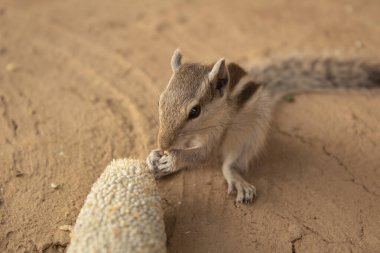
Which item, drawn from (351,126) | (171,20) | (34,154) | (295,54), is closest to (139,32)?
(171,20)

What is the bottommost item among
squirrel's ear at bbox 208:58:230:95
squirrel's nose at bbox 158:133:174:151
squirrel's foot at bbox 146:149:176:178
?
squirrel's foot at bbox 146:149:176:178

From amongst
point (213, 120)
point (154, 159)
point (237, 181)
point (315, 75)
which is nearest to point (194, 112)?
point (213, 120)

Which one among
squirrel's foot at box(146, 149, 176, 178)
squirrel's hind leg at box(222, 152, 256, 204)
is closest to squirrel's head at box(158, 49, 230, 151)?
squirrel's foot at box(146, 149, 176, 178)

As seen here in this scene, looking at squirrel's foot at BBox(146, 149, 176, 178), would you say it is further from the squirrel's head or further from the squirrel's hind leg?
the squirrel's hind leg

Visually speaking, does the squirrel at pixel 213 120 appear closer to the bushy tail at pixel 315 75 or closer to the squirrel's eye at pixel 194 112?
the squirrel's eye at pixel 194 112

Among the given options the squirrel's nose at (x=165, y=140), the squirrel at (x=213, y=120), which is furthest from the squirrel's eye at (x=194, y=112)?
the squirrel's nose at (x=165, y=140)

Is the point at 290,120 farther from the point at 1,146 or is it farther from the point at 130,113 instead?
the point at 1,146

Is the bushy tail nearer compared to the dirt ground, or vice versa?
the dirt ground
